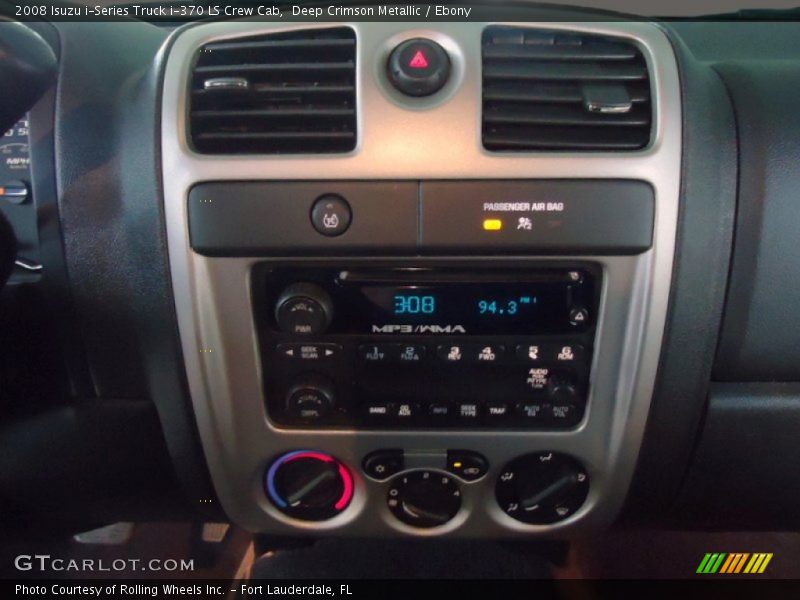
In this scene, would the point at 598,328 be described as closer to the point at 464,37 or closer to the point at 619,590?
the point at 464,37

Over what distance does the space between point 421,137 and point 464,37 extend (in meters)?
0.14

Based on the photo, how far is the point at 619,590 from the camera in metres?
1.41

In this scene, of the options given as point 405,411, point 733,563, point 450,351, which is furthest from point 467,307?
point 733,563

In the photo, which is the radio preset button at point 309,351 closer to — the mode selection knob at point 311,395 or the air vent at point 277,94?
the mode selection knob at point 311,395

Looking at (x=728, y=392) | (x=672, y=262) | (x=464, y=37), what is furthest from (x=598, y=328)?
(x=464, y=37)

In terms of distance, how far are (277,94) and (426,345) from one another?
1.17 ft

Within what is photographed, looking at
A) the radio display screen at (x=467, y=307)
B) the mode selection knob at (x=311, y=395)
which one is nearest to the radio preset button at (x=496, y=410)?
the radio display screen at (x=467, y=307)

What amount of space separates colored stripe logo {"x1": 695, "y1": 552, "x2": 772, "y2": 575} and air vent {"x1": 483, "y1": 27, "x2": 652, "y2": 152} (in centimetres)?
95

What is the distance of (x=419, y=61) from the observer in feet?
2.77

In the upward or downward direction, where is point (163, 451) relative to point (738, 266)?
downward

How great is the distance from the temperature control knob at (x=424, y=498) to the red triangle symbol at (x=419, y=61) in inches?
21.2

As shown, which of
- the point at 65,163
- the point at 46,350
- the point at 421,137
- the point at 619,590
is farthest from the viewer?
the point at 619,590

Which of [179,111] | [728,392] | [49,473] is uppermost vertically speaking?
[179,111]

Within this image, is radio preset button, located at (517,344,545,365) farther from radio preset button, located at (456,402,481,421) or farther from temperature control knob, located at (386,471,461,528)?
temperature control knob, located at (386,471,461,528)
